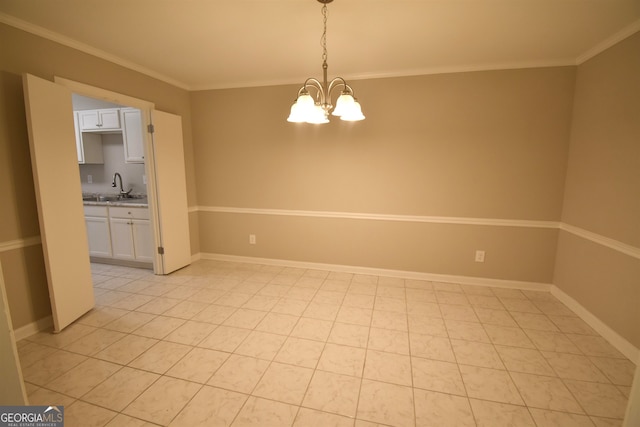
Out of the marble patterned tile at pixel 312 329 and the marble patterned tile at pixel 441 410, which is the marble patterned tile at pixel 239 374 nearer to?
the marble patterned tile at pixel 312 329

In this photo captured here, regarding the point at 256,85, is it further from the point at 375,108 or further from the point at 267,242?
the point at 267,242

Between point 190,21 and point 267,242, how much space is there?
2644 millimetres

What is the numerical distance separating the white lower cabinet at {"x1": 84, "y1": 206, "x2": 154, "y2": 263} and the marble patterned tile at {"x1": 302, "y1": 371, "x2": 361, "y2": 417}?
2.91m

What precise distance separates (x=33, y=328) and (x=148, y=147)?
2049 mm

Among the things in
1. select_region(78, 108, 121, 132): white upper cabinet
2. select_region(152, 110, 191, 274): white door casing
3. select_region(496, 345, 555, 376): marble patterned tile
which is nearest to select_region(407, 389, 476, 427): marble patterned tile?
select_region(496, 345, 555, 376): marble patterned tile

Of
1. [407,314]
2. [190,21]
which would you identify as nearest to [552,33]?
[407,314]

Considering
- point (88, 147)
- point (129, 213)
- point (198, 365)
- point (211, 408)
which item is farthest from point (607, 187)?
point (88, 147)

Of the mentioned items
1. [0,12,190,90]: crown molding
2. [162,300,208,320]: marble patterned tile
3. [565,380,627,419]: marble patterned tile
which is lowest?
[565,380,627,419]: marble patterned tile

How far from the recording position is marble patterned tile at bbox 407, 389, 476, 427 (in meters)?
1.59

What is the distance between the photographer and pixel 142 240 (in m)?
3.76

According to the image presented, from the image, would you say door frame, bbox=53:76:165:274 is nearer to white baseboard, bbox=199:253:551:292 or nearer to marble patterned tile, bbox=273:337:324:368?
white baseboard, bbox=199:253:551:292

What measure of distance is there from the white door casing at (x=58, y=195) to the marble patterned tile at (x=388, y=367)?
260 centimetres

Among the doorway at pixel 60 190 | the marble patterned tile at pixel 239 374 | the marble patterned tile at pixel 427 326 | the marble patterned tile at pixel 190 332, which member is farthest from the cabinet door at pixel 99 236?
the marble patterned tile at pixel 427 326

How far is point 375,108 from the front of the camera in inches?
131
